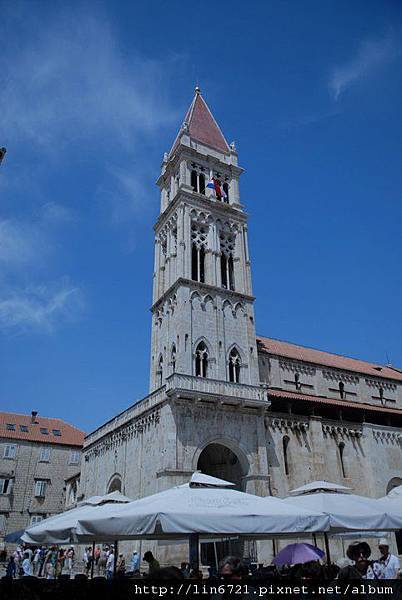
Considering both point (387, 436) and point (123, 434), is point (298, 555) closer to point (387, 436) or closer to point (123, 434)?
point (123, 434)

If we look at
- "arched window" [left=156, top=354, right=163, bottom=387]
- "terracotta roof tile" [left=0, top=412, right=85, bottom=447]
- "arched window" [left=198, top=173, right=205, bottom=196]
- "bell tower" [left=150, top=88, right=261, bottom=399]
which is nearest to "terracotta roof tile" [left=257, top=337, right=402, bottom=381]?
"bell tower" [left=150, top=88, right=261, bottom=399]

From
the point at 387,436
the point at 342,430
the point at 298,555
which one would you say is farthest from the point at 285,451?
the point at 298,555

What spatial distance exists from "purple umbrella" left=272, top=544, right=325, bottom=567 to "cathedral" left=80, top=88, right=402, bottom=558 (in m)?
10.5

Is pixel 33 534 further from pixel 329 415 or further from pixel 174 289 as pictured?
pixel 329 415

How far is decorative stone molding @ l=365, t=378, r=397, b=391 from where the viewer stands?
37500mm

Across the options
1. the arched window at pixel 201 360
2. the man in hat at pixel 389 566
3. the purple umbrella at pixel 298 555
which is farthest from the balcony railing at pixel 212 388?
the man in hat at pixel 389 566

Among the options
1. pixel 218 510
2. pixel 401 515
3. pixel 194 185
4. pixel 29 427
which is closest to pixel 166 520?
pixel 218 510

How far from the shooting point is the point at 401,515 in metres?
12.3

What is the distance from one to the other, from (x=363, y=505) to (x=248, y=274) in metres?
21.9

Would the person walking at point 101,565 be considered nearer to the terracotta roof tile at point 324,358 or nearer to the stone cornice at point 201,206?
the terracotta roof tile at point 324,358

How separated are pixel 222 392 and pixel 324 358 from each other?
51.8ft

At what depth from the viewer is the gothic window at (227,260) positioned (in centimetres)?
3241

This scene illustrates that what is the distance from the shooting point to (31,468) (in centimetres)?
4256

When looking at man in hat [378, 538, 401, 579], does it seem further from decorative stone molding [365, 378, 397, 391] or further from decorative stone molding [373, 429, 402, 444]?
decorative stone molding [365, 378, 397, 391]
